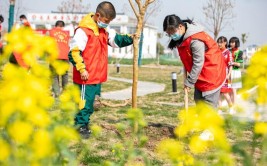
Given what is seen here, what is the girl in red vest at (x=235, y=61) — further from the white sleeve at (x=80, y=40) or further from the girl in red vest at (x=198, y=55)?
the white sleeve at (x=80, y=40)

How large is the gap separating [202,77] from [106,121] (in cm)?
225

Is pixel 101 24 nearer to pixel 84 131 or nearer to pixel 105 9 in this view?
pixel 105 9

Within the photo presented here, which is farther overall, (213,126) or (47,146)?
(213,126)

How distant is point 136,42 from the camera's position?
5469mm

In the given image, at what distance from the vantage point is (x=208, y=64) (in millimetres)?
5156

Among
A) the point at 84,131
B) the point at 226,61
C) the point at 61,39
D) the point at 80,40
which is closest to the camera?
the point at 80,40

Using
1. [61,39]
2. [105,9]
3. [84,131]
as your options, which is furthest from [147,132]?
[61,39]

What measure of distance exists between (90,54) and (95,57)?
8 centimetres

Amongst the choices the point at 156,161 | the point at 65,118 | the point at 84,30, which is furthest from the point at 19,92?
the point at 84,30

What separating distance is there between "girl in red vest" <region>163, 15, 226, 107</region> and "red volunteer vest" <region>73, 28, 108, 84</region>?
0.78 meters

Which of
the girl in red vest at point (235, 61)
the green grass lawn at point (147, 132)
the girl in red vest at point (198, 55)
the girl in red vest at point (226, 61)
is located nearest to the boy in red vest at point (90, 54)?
the green grass lawn at point (147, 132)

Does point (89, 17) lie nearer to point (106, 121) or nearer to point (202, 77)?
point (202, 77)

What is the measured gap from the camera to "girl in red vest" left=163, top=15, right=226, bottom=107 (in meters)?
5.02

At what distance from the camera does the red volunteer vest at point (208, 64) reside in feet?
16.9
